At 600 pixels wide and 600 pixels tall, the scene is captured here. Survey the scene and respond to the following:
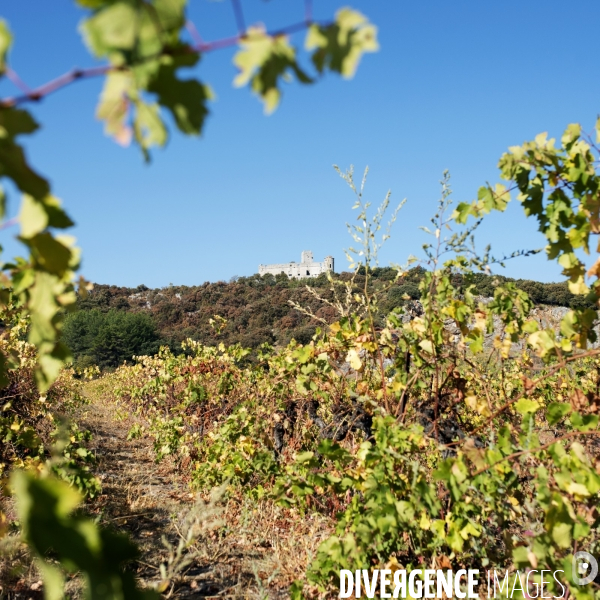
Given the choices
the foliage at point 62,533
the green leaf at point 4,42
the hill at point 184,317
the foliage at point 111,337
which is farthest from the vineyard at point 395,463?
the foliage at point 111,337

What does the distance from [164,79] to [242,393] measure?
5540mm

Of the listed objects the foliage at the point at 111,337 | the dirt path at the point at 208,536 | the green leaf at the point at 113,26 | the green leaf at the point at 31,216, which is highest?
the foliage at the point at 111,337

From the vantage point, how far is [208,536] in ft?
12.2

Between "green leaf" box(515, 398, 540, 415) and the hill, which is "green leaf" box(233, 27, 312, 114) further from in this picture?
the hill

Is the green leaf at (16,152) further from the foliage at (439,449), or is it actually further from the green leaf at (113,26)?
the foliage at (439,449)

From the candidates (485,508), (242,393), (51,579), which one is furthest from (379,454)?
(242,393)

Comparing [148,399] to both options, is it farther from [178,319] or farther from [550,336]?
[178,319]

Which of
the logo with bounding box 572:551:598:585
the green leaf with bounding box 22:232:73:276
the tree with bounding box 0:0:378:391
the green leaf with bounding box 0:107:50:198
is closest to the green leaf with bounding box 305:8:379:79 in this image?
the tree with bounding box 0:0:378:391

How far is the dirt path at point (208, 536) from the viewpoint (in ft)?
9.79

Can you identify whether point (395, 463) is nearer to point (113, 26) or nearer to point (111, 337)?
point (113, 26)

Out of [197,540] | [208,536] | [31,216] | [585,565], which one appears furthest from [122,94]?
[208,536]

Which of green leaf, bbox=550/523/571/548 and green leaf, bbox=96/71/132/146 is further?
green leaf, bbox=550/523/571/548

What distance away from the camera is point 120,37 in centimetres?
62

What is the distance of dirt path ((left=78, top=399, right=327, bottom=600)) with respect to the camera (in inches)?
117
